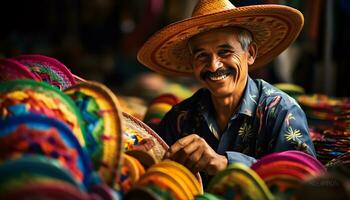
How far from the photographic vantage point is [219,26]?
8.31 feet

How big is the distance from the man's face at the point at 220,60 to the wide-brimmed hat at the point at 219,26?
1.7 inches

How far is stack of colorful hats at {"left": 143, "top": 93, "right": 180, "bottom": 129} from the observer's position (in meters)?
3.27

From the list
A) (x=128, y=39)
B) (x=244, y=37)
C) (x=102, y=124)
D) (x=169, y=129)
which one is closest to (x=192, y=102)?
(x=169, y=129)

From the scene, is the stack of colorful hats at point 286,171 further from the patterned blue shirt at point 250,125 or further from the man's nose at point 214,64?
the man's nose at point 214,64

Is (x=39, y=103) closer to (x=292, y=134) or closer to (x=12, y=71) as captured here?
(x=12, y=71)

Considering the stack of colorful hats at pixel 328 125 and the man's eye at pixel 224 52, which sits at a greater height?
the man's eye at pixel 224 52

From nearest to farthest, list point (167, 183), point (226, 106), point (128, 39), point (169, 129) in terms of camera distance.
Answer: point (167, 183) < point (226, 106) < point (169, 129) < point (128, 39)

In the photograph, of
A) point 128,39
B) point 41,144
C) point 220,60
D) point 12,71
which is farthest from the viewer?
point 128,39

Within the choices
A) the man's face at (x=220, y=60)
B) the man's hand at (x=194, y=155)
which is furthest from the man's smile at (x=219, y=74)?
the man's hand at (x=194, y=155)

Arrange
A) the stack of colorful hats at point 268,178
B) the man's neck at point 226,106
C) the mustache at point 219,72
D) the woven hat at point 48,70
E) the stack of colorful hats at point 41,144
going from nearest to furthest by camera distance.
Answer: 1. the stack of colorful hats at point 41,144
2. the stack of colorful hats at point 268,178
3. the woven hat at point 48,70
4. the mustache at point 219,72
5. the man's neck at point 226,106

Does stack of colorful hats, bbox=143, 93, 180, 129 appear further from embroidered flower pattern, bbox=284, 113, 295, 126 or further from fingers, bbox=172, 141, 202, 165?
fingers, bbox=172, 141, 202, 165

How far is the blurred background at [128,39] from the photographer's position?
16.7 ft

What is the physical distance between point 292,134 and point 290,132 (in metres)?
0.01

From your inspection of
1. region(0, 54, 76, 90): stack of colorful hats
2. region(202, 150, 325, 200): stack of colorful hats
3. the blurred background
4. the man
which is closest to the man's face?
the man
